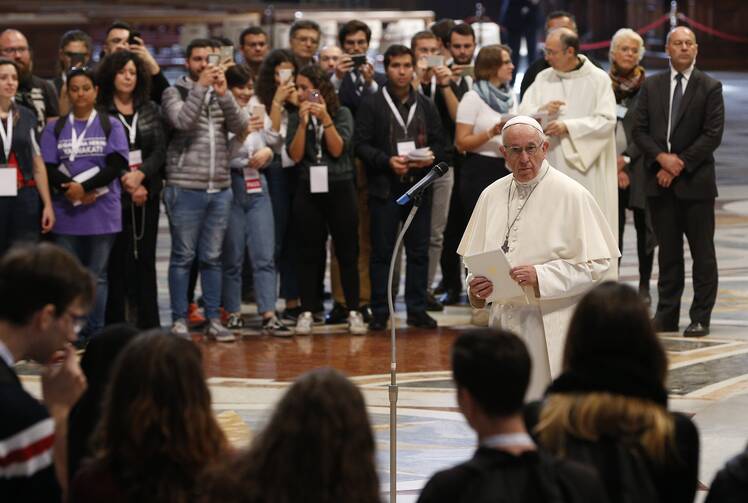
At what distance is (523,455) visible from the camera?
3660 millimetres

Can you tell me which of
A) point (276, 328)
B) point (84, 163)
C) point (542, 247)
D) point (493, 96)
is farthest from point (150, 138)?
point (542, 247)

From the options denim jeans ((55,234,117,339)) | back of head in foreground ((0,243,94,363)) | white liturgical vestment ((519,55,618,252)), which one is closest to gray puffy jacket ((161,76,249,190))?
denim jeans ((55,234,117,339))

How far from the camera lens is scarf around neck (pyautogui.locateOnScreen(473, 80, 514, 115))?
1077cm

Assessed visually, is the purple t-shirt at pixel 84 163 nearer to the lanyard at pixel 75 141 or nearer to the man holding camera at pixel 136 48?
the lanyard at pixel 75 141

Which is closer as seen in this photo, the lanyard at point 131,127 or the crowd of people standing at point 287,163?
the crowd of people standing at point 287,163

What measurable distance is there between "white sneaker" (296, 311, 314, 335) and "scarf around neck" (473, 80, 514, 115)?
6.67 ft

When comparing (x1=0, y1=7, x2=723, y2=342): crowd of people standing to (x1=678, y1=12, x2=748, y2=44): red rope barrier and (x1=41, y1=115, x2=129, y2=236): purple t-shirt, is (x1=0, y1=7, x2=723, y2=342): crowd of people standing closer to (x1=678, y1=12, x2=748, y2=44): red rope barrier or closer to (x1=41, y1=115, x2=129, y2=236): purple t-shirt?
(x1=41, y1=115, x2=129, y2=236): purple t-shirt

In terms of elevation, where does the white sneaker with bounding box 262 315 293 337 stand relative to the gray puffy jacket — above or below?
below

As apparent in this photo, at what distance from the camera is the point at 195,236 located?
33.9 feet

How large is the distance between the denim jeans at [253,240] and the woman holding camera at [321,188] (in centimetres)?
26

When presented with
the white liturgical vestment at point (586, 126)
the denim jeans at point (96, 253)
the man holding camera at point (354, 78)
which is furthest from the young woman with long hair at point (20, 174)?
the white liturgical vestment at point (586, 126)

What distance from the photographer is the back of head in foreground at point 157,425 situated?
145 inches

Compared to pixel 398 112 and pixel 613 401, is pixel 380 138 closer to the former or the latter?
pixel 398 112

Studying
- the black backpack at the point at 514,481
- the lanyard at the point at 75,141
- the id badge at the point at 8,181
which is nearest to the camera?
the black backpack at the point at 514,481
